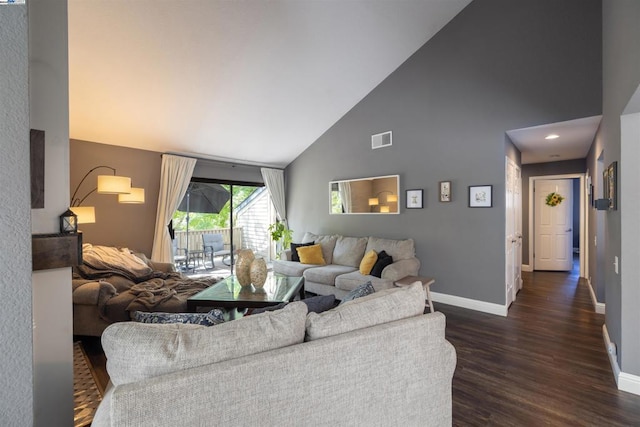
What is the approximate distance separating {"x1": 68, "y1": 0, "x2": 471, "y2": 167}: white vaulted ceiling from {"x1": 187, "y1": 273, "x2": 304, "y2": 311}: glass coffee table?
2.54 m

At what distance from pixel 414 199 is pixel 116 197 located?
4587mm

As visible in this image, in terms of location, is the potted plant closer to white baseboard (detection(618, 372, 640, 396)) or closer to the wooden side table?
the wooden side table

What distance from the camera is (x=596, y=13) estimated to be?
310 cm

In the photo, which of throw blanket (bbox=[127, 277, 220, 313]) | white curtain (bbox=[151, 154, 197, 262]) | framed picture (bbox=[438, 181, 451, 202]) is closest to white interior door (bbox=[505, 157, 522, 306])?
framed picture (bbox=[438, 181, 451, 202])

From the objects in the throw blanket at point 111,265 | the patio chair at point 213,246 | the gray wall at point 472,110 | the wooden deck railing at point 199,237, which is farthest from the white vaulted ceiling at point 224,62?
the throw blanket at point 111,265

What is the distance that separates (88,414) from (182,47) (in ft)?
11.2

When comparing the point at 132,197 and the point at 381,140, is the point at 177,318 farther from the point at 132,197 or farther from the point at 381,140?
the point at 381,140

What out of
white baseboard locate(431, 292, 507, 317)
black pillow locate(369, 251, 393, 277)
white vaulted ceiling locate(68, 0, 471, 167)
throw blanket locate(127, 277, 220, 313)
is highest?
white vaulted ceiling locate(68, 0, 471, 167)

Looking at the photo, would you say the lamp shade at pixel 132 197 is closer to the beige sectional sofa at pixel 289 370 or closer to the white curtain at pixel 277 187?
the white curtain at pixel 277 187

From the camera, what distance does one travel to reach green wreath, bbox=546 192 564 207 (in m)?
6.24

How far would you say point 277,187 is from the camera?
6.62 metres

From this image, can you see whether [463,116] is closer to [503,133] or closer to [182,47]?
[503,133]

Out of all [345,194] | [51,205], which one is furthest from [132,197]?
[345,194]

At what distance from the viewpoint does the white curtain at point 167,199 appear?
4895 mm
